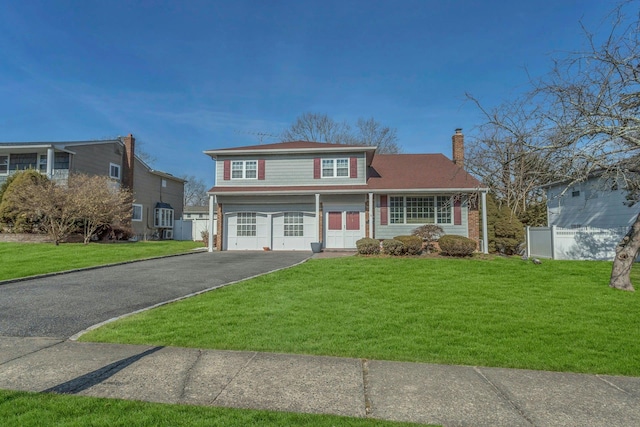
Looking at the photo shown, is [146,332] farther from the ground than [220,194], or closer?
closer

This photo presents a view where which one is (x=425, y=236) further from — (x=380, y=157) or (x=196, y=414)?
(x=196, y=414)

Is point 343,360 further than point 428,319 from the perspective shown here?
No

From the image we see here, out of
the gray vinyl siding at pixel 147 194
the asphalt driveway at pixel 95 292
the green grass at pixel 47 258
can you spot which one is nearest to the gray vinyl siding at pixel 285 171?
the green grass at pixel 47 258

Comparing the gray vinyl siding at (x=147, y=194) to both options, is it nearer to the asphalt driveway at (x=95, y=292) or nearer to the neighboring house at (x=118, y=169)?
the neighboring house at (x=118, y=169)

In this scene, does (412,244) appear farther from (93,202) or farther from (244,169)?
(93,202)

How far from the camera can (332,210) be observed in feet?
60.7

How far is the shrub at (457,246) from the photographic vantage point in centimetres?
1325

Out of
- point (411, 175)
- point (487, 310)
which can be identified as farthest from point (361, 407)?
Result: point (411, 175)

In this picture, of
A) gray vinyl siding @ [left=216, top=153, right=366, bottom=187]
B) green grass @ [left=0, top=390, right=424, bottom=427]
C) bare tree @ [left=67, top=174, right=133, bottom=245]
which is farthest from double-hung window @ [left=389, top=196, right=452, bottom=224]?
green grass @ [left=0, top=390, right=424, bottom=427]

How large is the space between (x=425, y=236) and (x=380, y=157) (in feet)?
26.5

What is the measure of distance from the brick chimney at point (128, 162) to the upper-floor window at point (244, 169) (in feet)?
41.4

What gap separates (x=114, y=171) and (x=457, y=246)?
24.7m

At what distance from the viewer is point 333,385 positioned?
3602mm

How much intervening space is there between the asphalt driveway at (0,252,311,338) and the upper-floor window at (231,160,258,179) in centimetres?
771
